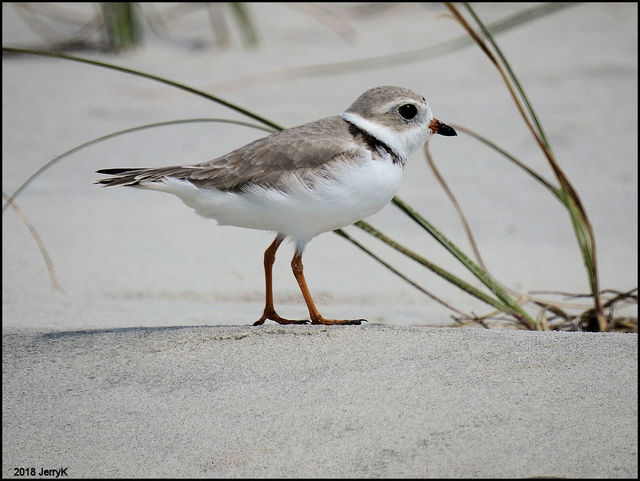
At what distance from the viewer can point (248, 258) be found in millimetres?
6141

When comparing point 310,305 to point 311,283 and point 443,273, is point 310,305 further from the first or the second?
point 311,283

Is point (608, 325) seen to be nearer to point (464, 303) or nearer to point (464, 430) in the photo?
point (464, 303)

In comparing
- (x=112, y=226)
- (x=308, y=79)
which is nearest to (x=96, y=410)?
(x=112, y=226)

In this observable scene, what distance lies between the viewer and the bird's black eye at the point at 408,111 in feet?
12.7

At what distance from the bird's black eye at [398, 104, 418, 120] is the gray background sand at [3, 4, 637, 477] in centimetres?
102

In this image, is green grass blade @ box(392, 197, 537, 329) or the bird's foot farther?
green grass blade @ box(392, 197, 537, 329)

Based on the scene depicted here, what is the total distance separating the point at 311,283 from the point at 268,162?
2.20 metres

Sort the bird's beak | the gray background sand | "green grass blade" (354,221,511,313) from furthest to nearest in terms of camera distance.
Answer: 1. "green grass blade" (354,221,511,313)
2. the bird's beak
3. the gray background sand

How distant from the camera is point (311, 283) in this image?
5.82 metres

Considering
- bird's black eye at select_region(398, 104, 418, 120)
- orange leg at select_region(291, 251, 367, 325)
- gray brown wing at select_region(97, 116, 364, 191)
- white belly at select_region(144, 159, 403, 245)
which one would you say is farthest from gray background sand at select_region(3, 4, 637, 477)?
bird's black eye at select_region(398, 104, 418, 120)

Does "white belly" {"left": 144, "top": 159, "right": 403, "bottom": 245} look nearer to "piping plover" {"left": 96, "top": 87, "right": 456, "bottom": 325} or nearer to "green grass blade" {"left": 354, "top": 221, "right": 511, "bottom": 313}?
"piping plover" {"left": 96, "top": 87, "right": 456, "bottom": 325}

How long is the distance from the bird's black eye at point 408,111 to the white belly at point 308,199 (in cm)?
26

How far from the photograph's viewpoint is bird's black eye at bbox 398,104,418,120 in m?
3.86

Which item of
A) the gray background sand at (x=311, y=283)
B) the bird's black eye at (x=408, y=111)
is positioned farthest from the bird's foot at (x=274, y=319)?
the bird's black eye at (x=408, y=111)
